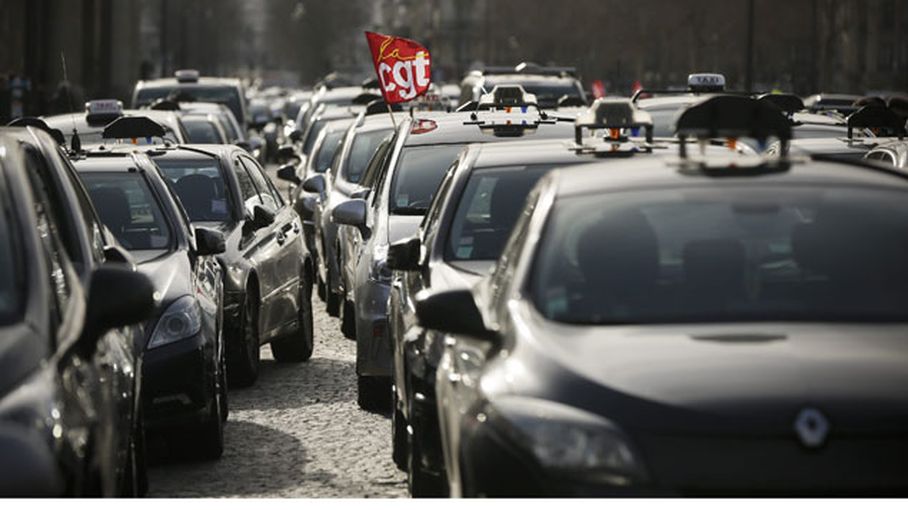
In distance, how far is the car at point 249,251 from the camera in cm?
1444

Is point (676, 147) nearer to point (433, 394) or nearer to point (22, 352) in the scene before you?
point (433, 394)

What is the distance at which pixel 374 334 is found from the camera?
12.6m

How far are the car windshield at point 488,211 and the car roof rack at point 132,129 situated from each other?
665 cm

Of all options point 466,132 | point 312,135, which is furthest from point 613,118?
point 312,135

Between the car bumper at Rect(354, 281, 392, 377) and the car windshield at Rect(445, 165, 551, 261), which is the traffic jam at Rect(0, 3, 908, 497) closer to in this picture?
the car windshield at Rect(445, 165, 551, 261)

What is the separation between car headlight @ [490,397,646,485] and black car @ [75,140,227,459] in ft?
16.7

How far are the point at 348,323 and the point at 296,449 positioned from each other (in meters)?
5.89

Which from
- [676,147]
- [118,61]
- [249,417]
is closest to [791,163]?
[676,147]

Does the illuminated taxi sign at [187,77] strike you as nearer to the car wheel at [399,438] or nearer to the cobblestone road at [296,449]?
the cobblestone road at [296,449]

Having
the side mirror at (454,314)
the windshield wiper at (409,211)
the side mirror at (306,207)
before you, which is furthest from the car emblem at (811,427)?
the side mirror at (306,207)

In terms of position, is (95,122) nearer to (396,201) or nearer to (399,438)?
(396,201)

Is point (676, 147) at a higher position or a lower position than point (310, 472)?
higher

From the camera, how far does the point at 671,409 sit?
239 inches
